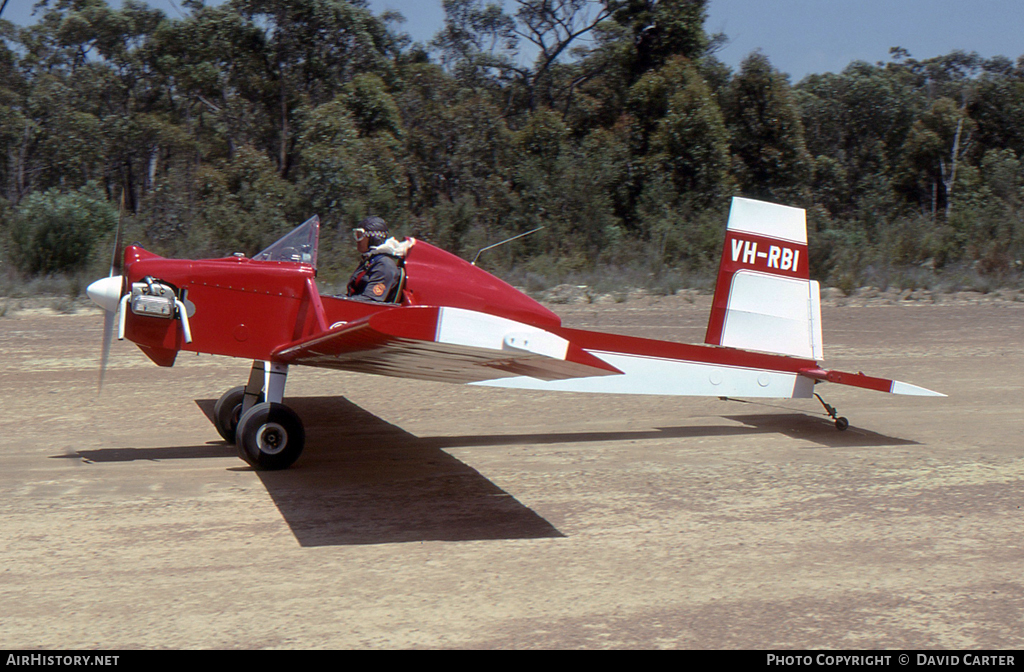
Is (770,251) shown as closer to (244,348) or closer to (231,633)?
(244,348)

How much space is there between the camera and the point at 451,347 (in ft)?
14.3

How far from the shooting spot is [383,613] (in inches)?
154

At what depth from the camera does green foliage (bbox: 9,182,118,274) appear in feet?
60.8

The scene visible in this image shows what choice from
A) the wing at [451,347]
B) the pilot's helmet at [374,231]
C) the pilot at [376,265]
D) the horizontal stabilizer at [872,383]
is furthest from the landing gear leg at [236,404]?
the horizontal stabilizer at [872,383]

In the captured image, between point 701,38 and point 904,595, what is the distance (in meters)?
28.8

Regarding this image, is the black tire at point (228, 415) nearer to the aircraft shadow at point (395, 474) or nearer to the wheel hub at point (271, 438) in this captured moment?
the aircraft shadow at point (395, 474)

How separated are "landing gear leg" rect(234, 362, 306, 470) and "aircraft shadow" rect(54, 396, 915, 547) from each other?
138 millimetres

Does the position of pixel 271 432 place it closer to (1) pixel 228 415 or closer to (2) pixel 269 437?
(2) pixel 269 437

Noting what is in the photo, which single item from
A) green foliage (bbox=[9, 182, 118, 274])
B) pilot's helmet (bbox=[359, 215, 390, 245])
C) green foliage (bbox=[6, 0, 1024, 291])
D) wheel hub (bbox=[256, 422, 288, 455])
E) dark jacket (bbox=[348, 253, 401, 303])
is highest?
green foliage (bbox=[6, 0, 1024, 291])

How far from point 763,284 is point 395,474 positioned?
3550mm

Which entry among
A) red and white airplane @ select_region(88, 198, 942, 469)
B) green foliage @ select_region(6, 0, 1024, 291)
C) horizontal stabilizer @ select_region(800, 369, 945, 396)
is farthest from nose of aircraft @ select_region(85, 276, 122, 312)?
green foliage @ select_region(6, 0, 1024, 291)

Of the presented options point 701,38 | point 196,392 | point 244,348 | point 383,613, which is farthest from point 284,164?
point 383,613

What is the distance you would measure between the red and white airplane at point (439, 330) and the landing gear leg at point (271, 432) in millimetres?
10

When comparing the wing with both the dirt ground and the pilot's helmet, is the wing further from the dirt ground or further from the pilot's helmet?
the pilot's helmet
